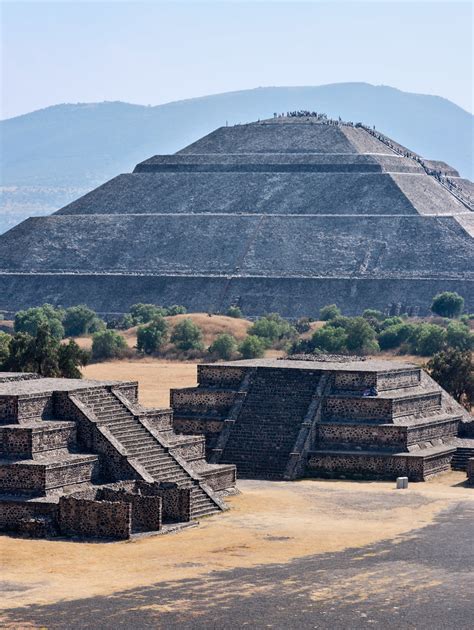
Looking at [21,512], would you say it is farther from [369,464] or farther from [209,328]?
[209,328]

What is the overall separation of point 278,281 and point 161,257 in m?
12.5

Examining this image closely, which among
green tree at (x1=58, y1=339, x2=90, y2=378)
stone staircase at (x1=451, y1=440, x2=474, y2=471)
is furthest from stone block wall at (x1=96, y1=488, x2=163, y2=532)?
green tree at (x1=58, y1=339, x2=90, y2=378)

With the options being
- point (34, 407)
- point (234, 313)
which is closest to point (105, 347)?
point (234, 313)

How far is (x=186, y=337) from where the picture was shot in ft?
318

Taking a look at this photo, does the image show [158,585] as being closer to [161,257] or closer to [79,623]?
[79,623]

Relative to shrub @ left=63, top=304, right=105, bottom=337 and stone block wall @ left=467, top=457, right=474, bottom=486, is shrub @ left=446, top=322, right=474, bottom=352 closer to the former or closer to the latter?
shrub @ left=63, top=304, right=105, bottom=337

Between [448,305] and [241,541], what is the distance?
8362cm

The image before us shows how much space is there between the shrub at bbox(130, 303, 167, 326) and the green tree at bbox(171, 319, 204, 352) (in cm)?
1345

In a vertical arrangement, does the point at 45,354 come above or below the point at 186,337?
below

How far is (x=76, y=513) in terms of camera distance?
130 feet

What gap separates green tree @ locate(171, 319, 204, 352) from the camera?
95.7 meters

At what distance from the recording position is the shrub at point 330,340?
290ft

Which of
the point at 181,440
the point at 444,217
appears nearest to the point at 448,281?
the point at 444,217

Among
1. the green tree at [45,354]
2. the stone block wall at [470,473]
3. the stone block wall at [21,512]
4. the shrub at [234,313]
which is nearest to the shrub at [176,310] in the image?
the shrub at [234,313]
